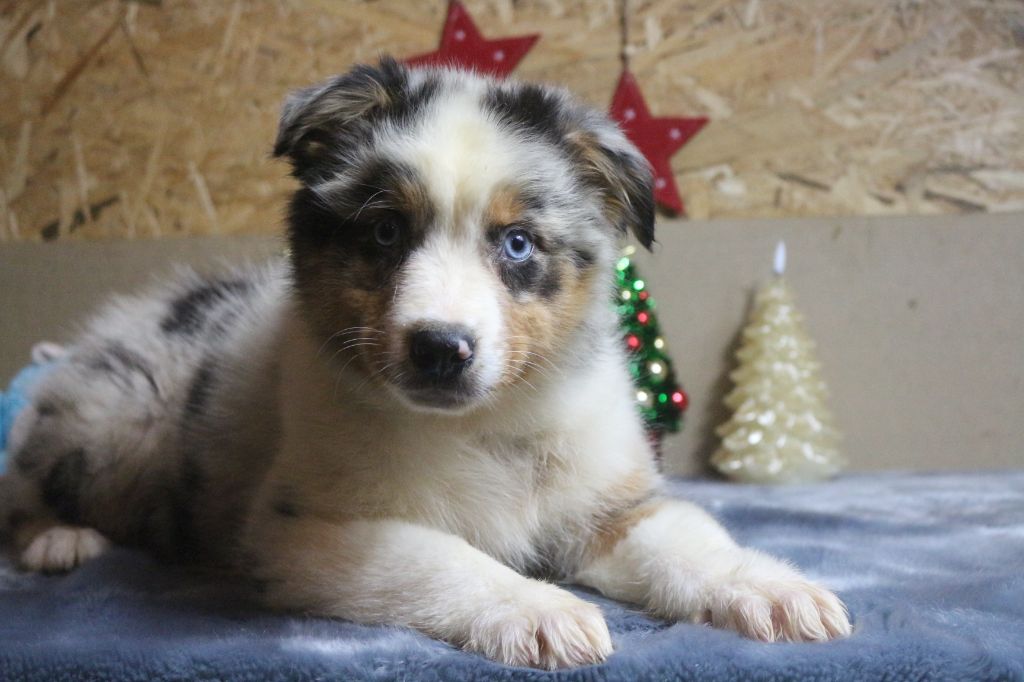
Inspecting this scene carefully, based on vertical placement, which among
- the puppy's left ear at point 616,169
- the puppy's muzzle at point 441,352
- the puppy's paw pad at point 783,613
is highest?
the puppy's left ear at point 616,169

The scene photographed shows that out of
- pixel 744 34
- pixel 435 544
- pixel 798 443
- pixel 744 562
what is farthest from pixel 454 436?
pixel 744 34

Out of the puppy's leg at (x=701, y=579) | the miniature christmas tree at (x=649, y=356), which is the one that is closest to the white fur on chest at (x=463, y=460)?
the puppy's leg at (x=701, y=579)

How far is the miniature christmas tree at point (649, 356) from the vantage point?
3818 millimetres

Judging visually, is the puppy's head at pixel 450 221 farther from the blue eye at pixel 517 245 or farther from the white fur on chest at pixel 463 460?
the white fur on chest at pixel 463 460

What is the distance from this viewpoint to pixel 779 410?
12.9 ft

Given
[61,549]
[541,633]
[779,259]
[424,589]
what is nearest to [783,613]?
[541,633]

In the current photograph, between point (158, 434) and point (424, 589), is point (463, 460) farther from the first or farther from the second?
point (158, 434)

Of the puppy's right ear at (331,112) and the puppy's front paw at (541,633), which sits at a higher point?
the puppy's right ear at (331,112)

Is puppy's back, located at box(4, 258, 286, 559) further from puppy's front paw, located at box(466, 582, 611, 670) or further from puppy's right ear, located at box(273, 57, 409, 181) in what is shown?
puppy's front paw, located at box(466, 582, 611, 670)

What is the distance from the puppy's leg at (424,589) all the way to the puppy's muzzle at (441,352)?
0.38m

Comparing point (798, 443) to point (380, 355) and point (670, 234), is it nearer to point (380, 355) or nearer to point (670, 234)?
point (670, 234)

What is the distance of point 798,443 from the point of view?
13.0ft

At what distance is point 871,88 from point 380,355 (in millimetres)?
3397

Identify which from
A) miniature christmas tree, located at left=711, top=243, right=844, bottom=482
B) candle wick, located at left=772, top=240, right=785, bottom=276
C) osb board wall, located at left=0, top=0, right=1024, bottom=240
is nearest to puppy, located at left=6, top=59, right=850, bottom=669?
miniature christmas tree, located at left=711, top=243, right=844, bottom=482
